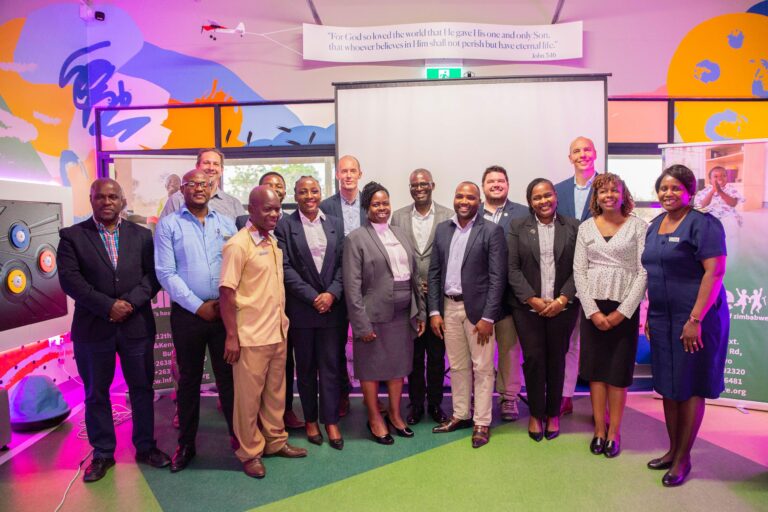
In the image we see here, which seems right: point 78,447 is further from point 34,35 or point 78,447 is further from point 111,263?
point 34,35

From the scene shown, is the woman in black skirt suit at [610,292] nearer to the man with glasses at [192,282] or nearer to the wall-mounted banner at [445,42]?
the man with glasses at [192,282]

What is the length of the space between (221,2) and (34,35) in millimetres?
1859

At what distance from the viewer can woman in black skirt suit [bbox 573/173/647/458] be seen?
2.83 metres

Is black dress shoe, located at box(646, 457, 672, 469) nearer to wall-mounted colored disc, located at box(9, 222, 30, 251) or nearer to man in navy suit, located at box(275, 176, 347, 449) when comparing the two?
man in navy suit, located at box(275, 176, 347, 449)

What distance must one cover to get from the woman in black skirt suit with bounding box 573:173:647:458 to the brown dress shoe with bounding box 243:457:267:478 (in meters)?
2.11

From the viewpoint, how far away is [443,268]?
10.6ft

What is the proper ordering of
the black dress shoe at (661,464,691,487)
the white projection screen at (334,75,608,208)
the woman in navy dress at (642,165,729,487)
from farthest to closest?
the white projection screen at (334,75,608,208) < the black dress shoe at (661,464,691,487) < the woman in navy dress at (642,165,729,487)

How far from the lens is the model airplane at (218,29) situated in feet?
16.6

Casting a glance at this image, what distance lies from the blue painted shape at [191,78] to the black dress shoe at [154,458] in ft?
11.2

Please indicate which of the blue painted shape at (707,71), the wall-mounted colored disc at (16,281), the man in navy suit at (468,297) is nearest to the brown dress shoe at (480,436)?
the man in navy suit at (468,297)

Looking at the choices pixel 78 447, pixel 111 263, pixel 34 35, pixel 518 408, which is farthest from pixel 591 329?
pixel 34 35

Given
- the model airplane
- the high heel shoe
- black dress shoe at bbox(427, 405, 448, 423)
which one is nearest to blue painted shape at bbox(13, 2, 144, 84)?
the model airplane

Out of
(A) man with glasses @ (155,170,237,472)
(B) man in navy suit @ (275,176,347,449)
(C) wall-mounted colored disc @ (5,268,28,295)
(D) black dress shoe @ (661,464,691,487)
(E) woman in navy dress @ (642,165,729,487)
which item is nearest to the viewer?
(E) woman in navy dress @ (642,165,729,487)

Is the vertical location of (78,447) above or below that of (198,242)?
below
